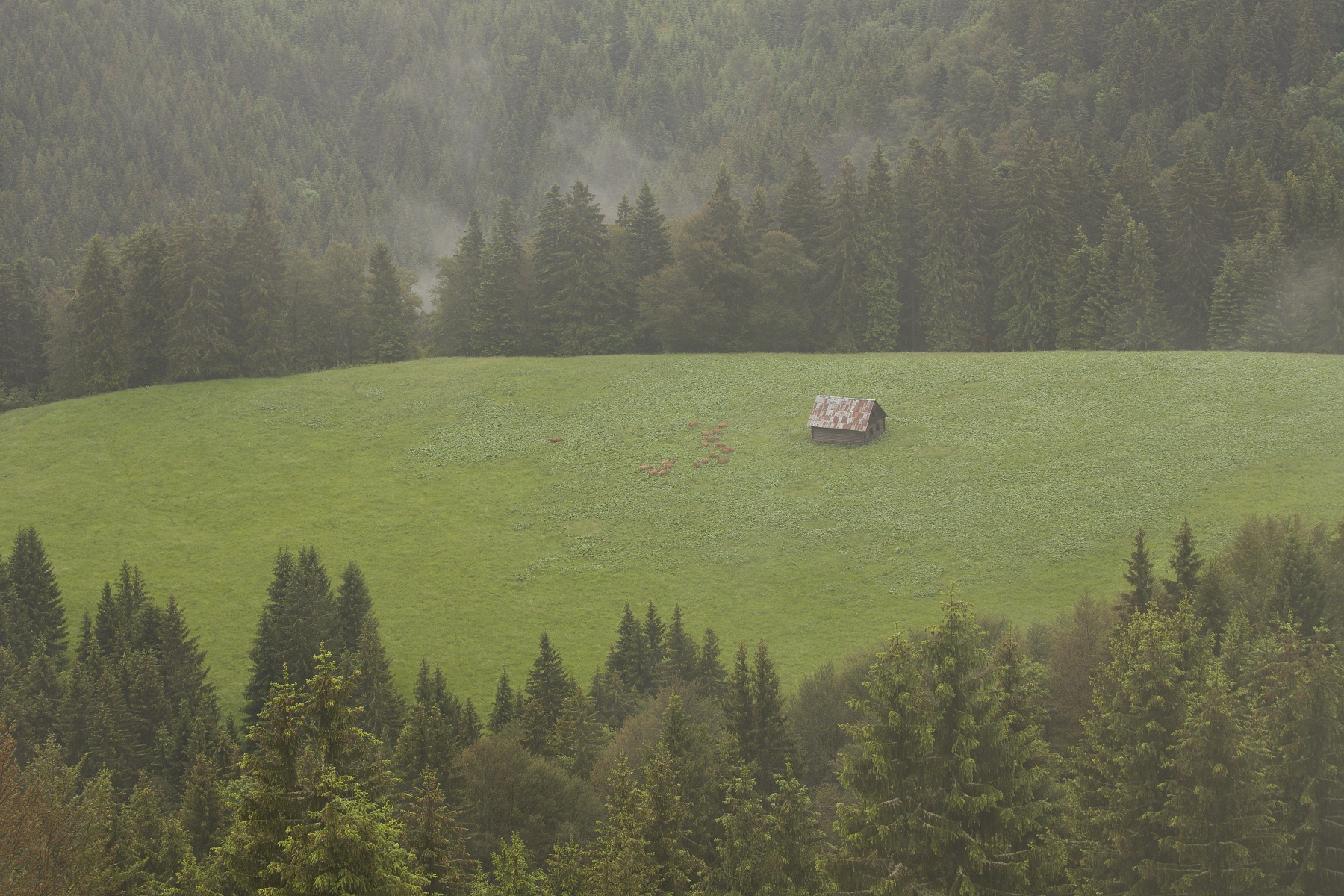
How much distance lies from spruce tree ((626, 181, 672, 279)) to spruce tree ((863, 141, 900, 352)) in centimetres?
2058

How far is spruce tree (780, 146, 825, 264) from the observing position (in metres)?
109

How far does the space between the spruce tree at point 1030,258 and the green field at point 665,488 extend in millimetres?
15561

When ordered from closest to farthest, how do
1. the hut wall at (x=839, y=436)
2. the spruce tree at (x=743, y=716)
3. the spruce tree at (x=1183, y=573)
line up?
the spruce tree at (x=743, y=716), the spruce tree at (x=1183, y=573), the hut wall at (x=839, y=436)

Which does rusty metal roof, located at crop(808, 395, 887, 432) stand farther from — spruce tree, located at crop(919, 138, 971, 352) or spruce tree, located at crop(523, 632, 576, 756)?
spruce tree, located at crop(919, 138, 971, 352)

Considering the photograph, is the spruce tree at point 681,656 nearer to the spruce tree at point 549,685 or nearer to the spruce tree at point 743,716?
the spruce tree at point 549,685

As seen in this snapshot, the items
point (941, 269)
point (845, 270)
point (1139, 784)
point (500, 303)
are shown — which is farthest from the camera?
point (500, 303)

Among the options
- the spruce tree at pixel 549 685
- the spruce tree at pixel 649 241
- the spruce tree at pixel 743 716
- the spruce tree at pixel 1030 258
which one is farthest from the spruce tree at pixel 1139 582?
the spruce tree at pixel 649 241

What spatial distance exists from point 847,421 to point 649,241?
4438cm

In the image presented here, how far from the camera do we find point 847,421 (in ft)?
241

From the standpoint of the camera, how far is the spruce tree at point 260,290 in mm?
100062

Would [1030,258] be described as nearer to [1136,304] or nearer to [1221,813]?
[1136,304]

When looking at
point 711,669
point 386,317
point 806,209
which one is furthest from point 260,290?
point 711,669

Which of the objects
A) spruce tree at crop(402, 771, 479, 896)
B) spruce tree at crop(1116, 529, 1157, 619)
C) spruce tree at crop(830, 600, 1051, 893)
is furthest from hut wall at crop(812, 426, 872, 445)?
spruce tree at crop(402, 771, 479, 896)

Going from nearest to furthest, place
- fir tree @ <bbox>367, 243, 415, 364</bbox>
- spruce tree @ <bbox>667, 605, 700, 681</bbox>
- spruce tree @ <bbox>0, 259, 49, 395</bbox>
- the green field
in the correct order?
1. spruce tree @ <bbox>667, 605, 700, 681</bbox>
2. the green field
3. spruce tree @ <bbox>0, 259, 49, 395</bbox>
4. fir tree @ <bbox>367, 243, 415, 364</bbox>
